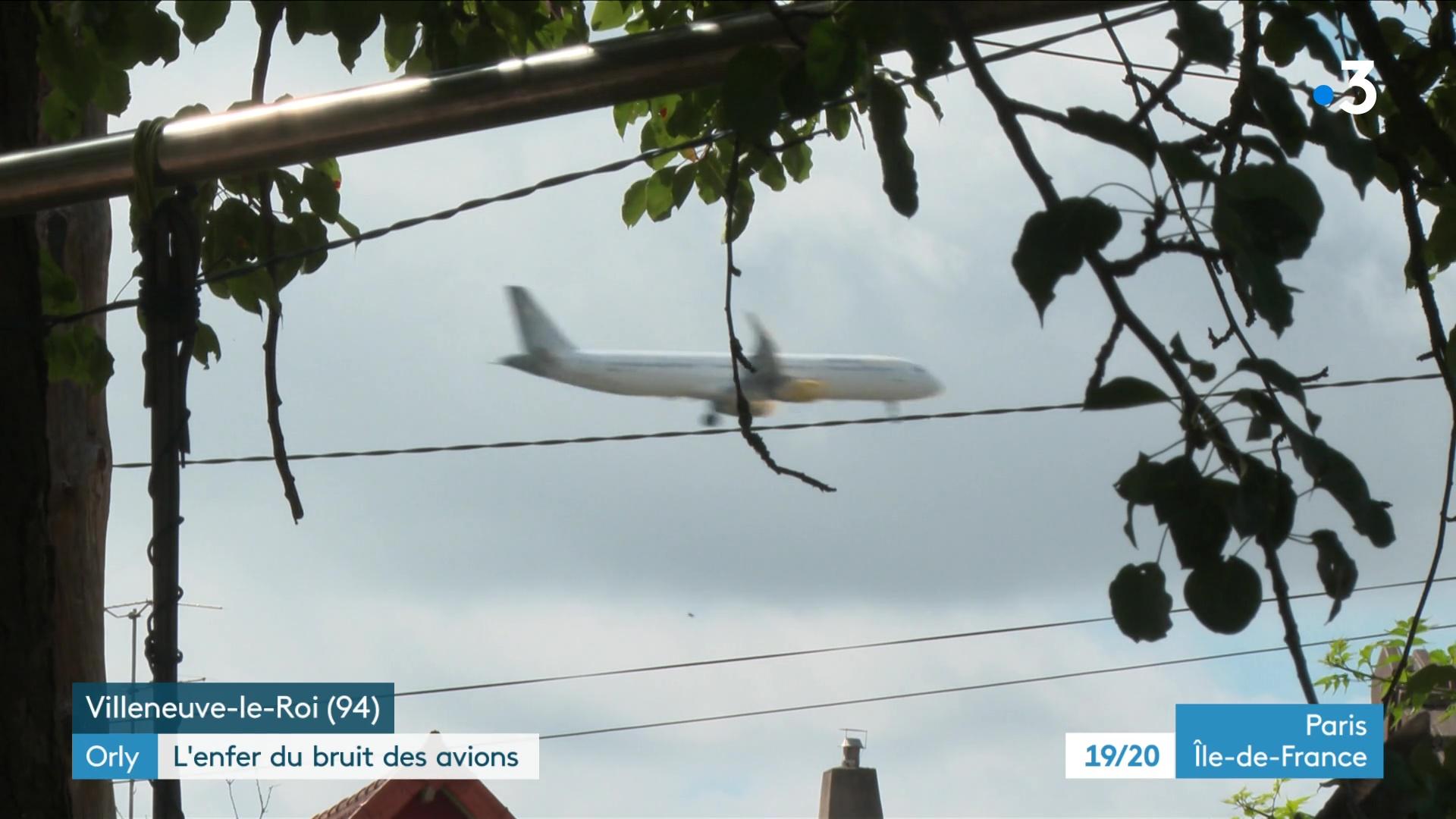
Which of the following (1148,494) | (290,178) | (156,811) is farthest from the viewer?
(290,178)

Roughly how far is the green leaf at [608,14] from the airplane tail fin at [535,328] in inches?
1448

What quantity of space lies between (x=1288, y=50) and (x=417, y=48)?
191 cm

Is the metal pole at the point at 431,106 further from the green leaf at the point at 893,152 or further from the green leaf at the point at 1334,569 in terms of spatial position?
the green leaf at the point at 1334,569

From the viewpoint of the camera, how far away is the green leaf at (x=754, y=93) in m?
1.81

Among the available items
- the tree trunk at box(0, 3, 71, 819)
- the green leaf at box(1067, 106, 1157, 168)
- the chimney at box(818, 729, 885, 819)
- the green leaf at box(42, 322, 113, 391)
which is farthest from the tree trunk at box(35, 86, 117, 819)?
the chimney at box(818, 729, 885, 819)

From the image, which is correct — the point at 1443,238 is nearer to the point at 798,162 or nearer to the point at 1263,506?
the point at 798,162

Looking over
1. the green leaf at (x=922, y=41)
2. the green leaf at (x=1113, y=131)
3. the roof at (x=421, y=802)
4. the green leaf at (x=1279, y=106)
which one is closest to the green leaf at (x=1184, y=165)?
the green leaf at (x=1113, y=131)

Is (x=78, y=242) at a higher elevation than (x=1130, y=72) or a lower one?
higher

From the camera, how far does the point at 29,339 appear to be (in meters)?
2.45

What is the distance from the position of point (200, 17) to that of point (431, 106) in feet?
2.30

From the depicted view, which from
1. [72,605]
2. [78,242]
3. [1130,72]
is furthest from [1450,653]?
[78,242]

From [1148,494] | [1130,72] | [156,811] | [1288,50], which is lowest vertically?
[156,811]

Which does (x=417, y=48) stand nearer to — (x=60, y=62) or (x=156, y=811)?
(x=60, y=62)

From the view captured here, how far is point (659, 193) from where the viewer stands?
3391mm
